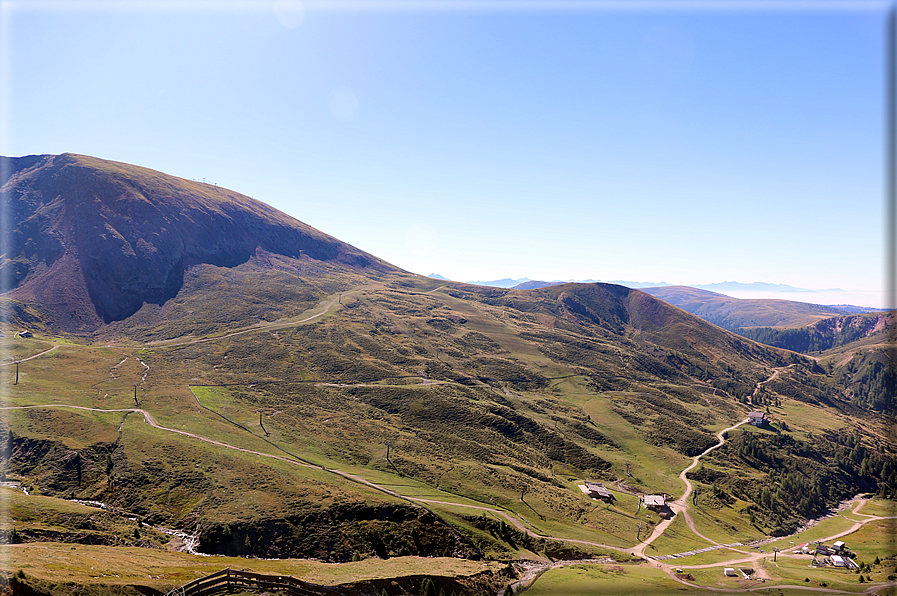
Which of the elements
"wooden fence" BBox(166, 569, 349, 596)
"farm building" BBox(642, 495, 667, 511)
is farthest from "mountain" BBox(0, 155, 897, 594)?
"farm building" BBox(642, 495, 667, 511)

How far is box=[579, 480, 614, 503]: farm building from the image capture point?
351ft

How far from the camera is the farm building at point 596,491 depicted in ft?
351

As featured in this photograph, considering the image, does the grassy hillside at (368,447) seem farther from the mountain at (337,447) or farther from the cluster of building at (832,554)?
the cluster of building at (832,554)

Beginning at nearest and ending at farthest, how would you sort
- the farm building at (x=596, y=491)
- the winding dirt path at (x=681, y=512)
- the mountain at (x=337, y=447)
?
1. the mountain at (x=337, y=447)
2. the winding dirt path at (x=681, y=512)
3. the farm building at (x=596, y=491)

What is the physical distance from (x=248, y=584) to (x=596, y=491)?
96088 millimetres

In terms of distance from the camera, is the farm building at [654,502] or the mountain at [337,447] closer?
the mountain at [337,447]

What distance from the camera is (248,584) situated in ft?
123

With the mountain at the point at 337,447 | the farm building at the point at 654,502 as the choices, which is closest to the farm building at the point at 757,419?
the mountain at the point at 337,447

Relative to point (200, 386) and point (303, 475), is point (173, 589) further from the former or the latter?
point (200, 386)

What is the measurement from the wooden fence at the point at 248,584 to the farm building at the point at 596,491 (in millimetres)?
86604

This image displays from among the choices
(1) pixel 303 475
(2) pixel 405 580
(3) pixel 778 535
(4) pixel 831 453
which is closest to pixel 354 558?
(2) pixel 405 580

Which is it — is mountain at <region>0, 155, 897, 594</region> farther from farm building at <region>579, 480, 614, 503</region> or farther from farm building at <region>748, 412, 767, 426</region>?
farm building at <region>579, 480, 614, 503</region>

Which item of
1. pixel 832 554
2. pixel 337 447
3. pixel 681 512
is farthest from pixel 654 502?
pixel 337 447

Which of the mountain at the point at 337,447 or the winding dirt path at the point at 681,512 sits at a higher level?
the mountain at the point at 337,447
